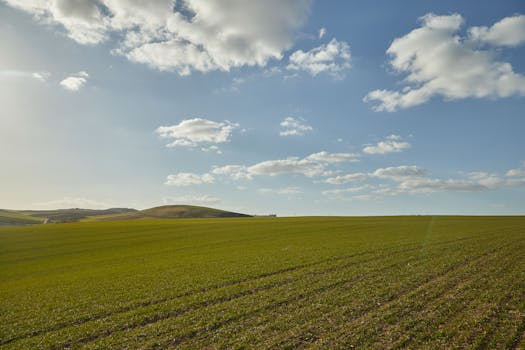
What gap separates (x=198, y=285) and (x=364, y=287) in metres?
13.9

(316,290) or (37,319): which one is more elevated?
(316,290)

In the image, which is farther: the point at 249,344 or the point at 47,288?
the point at 47,288

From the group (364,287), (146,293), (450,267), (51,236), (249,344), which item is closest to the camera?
(249,344)

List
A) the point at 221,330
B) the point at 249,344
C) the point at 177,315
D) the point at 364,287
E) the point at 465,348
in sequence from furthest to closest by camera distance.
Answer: the point at 364,287 → the point at 177,315 → the point at 221,330 → the point at 249,344 → the point at 465,348

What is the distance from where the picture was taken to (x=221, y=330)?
1642cm

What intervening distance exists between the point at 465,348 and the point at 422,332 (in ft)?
6.10

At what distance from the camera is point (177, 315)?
64.3 feet

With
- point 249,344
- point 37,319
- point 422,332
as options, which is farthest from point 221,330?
point 37,319

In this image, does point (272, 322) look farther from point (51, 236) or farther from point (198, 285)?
point (51, 236)

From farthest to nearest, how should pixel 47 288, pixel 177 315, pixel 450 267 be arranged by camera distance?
pixel 47 288
pixel 450 267
pixel 177 315

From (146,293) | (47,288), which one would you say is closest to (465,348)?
(146,293)

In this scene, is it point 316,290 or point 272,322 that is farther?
point 316,290

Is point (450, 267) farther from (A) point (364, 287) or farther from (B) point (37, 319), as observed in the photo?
(B) point (37, 319)

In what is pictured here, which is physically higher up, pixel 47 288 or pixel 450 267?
pixel 450 267
